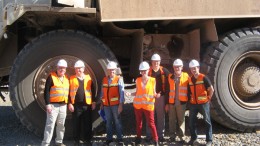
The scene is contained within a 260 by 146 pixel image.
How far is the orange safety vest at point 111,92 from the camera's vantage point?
5.50m

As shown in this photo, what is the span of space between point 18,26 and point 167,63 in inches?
108

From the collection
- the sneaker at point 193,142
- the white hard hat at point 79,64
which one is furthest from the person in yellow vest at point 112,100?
the sneaker at point 193,142

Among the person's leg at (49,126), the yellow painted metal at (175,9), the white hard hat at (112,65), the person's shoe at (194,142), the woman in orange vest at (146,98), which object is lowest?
the person's shoe at (194,142)

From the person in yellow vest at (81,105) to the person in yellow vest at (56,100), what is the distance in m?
0.13

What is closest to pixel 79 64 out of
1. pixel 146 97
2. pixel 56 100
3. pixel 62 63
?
pixel 62 63

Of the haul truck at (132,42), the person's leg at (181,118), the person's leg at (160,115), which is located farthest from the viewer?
the person's leg at (181,118)

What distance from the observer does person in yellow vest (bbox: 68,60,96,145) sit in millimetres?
5492

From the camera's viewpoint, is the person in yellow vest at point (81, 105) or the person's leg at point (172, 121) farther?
the person's leg at point (172, 121)

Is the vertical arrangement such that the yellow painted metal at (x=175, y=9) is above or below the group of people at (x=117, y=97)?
above

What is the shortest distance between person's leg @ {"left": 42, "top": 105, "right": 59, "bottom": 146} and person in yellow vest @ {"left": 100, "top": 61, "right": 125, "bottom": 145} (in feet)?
2.56

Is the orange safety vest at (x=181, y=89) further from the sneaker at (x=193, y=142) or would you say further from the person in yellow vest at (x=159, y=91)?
the sneaker at (x=193, y=142)

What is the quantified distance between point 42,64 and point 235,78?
3343mm

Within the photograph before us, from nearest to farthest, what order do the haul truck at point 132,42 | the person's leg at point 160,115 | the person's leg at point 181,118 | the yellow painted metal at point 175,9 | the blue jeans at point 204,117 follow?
the yellow painted metal at point 175,9
the haul truck at point 132,42
the blue jeans at point 204,117
the person's leg at point 160,115
the person's leg at point 181,118

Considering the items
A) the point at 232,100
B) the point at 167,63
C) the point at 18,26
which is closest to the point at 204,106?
the point at 232,100
